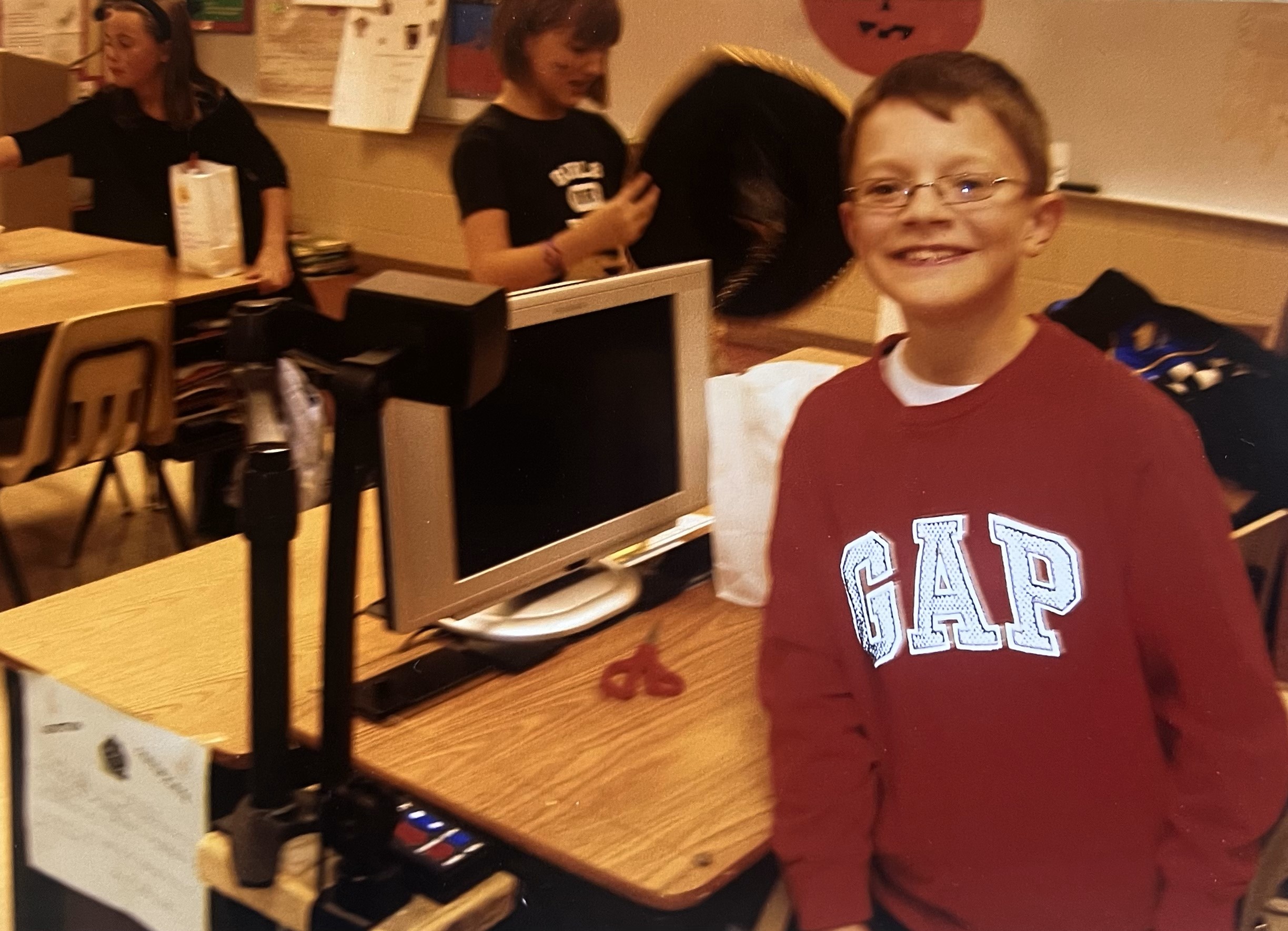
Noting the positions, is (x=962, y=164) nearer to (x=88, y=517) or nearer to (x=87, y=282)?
(x=87, y=282)

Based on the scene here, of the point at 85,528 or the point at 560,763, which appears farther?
the point at 85,528

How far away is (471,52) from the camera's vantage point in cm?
362

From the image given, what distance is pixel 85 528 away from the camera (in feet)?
10.4

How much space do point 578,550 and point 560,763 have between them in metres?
0.31

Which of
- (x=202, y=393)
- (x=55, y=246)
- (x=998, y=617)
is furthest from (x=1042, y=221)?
(x=55, y=246)

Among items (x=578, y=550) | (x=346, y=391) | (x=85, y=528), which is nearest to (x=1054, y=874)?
(x=578, y=550)

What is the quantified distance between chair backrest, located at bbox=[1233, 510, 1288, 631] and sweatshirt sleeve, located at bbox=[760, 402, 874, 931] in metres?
0.66

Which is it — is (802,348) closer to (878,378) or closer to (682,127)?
(682,127)

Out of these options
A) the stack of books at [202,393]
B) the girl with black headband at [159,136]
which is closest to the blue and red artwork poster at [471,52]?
the girl with black headband at [159,136]

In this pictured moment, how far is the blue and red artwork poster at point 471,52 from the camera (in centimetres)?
357

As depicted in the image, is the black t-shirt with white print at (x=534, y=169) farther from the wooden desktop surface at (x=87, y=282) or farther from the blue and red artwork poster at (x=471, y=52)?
the blue and red artwork poster at (x=471, y=52)

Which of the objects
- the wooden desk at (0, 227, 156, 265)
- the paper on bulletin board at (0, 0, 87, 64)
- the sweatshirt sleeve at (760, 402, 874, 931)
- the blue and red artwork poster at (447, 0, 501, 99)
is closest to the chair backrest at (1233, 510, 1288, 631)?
the sweatshirt sleeve at (760, 402, 874, 931)

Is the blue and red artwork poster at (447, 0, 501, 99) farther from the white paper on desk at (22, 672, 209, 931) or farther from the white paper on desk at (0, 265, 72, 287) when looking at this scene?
the white paper on desk at (22, 672, 209, 931)

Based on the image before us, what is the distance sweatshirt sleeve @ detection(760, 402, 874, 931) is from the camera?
1060 millimetres
